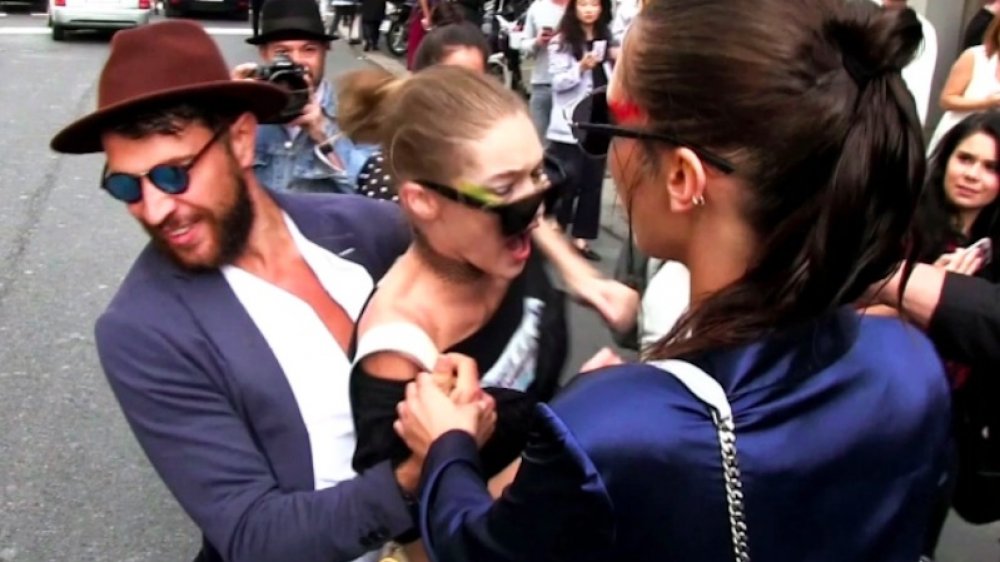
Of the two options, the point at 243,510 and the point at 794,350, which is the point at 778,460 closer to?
the point at 794,350

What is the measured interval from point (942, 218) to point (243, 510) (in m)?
2.22

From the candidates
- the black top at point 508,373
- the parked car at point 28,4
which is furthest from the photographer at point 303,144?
the parked car at point 28,4

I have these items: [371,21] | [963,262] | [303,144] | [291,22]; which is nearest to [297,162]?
[303,144]

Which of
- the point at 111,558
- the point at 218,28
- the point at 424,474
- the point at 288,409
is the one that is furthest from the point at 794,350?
the point at 218,28

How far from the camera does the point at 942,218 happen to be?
314 centimetres

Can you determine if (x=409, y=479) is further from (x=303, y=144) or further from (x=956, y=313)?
(x=303, y=144)

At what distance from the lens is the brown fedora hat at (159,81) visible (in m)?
1.75

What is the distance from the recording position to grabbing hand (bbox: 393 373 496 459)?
143cm

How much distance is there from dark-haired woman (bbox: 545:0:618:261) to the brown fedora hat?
188 inches

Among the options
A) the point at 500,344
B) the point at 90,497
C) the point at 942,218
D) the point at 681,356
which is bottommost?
the point at 90,497

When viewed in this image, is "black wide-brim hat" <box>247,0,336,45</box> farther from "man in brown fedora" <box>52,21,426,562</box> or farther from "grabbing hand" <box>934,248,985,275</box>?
"grabbing hand" <box>934,248,985,275</box>

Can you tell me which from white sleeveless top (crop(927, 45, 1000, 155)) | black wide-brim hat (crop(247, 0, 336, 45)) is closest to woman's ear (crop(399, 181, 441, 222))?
black wide-brim hat (crop(247, 0, 336, 45))

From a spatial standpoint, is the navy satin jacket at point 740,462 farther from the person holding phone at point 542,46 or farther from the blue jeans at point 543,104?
the blue jeans at point 543,104

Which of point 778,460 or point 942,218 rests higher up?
point 778,460
